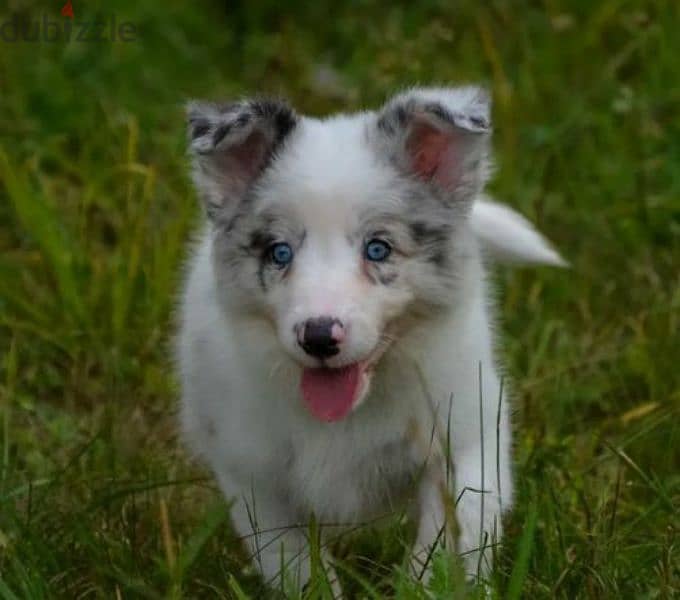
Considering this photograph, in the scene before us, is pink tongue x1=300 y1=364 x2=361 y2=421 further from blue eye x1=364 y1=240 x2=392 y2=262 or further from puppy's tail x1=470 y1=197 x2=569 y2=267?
puppy's tail x1=470 y1=197 x2=569 y2=267

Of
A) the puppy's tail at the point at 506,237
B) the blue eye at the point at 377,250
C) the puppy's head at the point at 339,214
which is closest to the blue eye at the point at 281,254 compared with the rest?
the puppy's head at the point at 339,214

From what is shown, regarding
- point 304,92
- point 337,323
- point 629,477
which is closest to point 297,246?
point 337,323

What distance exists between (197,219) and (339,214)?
2202 mm

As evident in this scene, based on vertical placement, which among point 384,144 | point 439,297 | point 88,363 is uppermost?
point 384,144

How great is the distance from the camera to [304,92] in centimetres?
721

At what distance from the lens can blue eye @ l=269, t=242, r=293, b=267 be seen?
3.87m

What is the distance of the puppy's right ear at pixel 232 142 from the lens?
161 inches

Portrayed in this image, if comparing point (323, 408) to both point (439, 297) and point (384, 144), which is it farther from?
point (384, 144)

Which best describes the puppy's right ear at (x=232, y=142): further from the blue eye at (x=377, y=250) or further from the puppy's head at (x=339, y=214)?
the blue eye at (x=377, y=250)

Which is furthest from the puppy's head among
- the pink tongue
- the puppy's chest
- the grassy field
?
the grassy field

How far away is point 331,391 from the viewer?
155 inches

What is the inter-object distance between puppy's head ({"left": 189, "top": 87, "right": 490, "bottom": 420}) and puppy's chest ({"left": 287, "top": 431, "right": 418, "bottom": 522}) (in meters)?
0.21

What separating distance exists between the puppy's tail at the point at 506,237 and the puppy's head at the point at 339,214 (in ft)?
2.00

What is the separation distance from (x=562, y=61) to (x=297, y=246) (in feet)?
11.8
